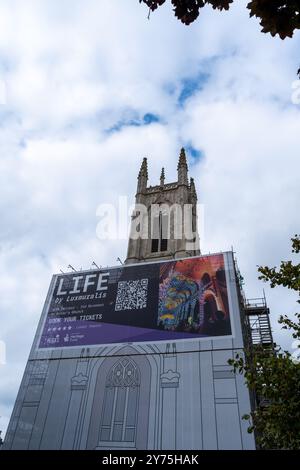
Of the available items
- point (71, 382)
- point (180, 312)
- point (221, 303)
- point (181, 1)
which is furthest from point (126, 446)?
point (181, 1)

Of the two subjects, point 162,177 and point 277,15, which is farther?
point 162,177

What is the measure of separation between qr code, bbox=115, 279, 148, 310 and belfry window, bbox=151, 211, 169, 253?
10652 mm

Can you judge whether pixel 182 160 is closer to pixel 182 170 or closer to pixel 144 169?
pixel 182 170

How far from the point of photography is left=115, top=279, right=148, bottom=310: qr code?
74.3ft

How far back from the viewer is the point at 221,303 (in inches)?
824

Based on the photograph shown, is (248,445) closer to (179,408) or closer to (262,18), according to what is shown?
(179,408)

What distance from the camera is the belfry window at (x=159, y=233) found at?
1361 inches

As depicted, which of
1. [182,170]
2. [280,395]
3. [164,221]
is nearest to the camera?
[280,395]

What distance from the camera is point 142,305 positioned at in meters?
22.5

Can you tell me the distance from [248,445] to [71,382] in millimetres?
10348

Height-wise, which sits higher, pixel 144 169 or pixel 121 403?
pixel 144 169

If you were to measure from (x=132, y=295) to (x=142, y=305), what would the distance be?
114 cm

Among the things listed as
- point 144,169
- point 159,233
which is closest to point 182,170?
point 144,169

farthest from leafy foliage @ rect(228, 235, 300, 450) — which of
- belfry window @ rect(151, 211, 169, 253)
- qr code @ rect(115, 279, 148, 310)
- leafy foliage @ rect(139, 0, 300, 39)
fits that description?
belfry window @ rect(151, 211, 169, 253)
